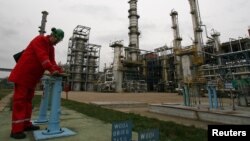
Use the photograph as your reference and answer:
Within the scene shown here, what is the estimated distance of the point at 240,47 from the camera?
29.9 meters

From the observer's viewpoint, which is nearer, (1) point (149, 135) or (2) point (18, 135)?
(1) point (149, 135)

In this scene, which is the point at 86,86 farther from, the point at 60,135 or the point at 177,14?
the point at 60,135

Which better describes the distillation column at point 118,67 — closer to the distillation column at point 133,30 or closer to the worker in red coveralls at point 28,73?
the distillation column at point 133,30

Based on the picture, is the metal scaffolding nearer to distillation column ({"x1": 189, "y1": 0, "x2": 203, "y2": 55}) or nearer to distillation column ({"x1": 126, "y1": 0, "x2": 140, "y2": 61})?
distillation column ({"x1": 126, "y1": 0, "x2": 140, "y2": 61})

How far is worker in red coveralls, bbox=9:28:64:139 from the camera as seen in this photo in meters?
2.91

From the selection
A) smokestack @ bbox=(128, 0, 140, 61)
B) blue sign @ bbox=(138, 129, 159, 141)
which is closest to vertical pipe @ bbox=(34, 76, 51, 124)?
blue sign @ bbox=(138, 129, 159, 141)

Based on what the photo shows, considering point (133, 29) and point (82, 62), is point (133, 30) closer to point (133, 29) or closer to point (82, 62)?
point (133, 29)

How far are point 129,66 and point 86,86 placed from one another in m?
12.0

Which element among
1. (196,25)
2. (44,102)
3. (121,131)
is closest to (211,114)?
(121,131)

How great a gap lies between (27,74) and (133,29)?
3905 centimetres

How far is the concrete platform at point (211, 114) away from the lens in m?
5.11

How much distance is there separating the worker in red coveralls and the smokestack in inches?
1516

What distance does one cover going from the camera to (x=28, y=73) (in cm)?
313

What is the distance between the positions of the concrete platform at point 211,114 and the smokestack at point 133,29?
110 ft
